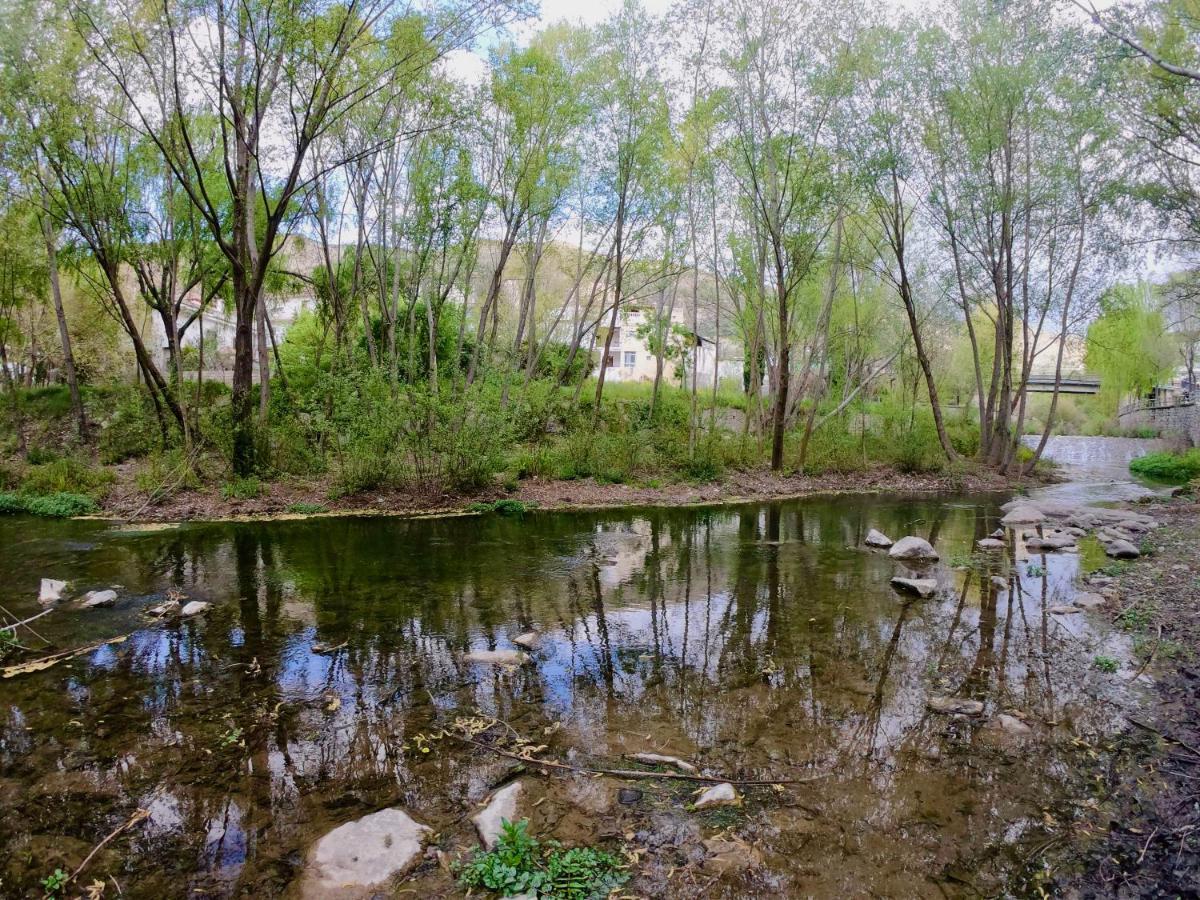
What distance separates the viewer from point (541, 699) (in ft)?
14.2

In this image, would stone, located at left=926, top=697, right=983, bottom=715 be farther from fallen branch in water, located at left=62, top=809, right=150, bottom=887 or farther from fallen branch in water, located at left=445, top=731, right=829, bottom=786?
fallen branch in water, located at left=62, top=809, right=150, bottom=887

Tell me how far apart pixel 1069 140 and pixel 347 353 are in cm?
1836

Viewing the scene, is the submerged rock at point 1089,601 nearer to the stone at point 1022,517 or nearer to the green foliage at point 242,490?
the stone at point 1022,517

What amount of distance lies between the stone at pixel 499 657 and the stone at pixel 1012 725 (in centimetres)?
327

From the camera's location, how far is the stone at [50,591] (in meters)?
6.55

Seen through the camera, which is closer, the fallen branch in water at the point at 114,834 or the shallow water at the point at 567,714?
the fallen branch in water at the point at 114,834

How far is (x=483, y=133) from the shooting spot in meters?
14.3

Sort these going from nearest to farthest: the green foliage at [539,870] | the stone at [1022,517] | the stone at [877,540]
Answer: the green foliage at [539,870]
the stone at [877,540]
the stone at [1022,517]

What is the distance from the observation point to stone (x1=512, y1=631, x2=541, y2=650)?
5352 millimetres

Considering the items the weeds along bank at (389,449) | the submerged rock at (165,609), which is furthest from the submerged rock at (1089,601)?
the weeds along bank at (389,449)

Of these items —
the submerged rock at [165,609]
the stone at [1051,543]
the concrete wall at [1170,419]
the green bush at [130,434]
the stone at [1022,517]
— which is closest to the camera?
the submerged rock at [165,609]

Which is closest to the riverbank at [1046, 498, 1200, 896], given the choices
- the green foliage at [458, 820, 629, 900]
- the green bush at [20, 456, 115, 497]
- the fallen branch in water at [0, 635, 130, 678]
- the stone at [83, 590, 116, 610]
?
the green foliage at [458, 820, 629, 900]

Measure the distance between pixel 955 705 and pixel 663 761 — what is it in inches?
84.9

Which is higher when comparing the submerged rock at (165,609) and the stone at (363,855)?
the submerged rock at (165,609)
